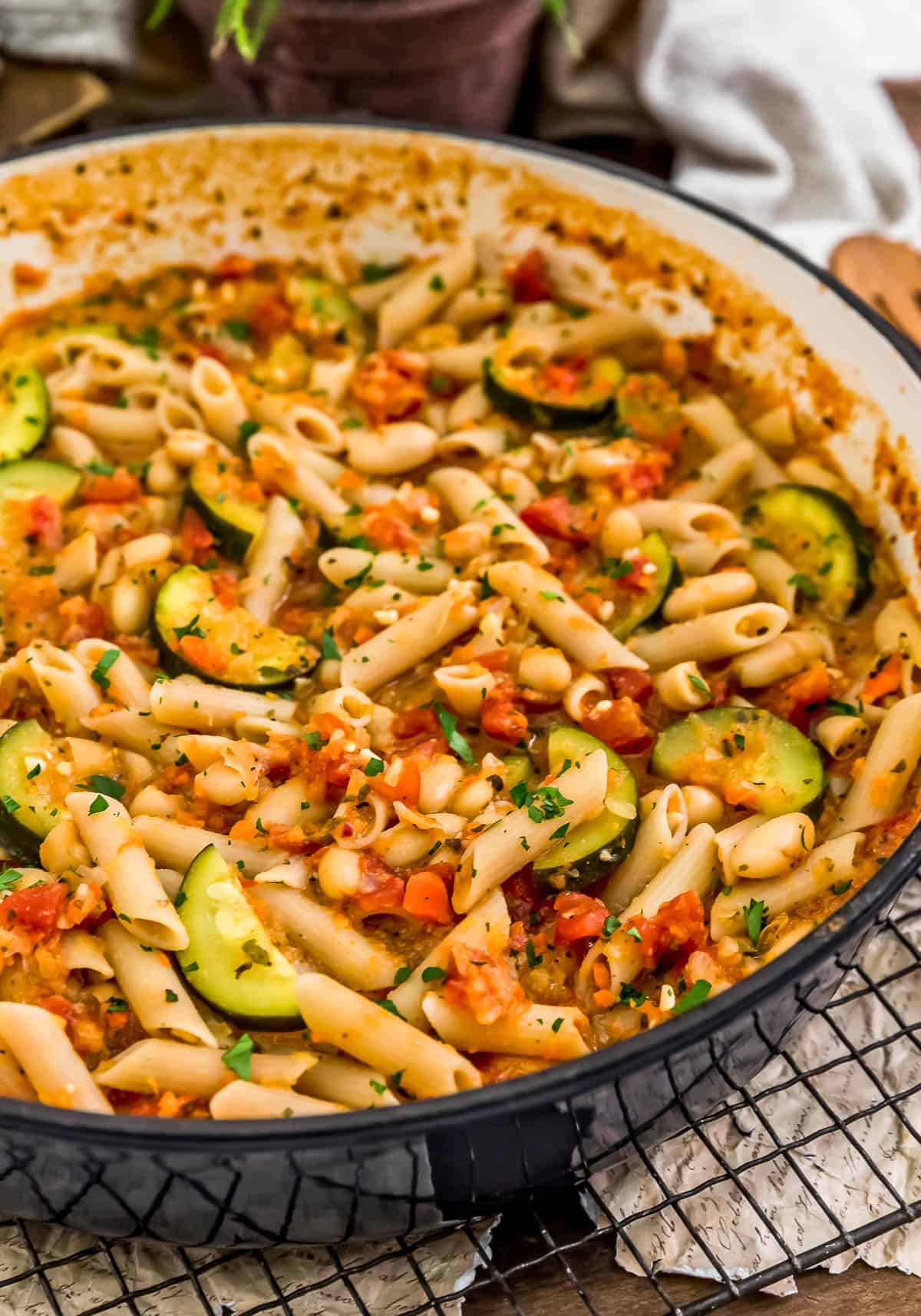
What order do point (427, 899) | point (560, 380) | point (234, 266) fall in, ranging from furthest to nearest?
point (234, 266)
point (560, 380)
point (427, 899)

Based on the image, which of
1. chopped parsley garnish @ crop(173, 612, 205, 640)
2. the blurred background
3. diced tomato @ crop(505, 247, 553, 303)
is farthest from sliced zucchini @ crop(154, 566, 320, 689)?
the blurred background

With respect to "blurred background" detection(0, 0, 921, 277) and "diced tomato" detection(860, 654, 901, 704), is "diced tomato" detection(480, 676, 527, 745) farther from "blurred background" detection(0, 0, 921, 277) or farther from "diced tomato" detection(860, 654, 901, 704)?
"blurred background" detection(0, 0, 921, 277)

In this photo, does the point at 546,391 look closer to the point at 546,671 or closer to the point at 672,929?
the point at 546,671

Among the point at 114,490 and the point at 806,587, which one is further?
the point at 114,490

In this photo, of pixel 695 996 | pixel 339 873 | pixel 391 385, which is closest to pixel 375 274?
pixel 391 385

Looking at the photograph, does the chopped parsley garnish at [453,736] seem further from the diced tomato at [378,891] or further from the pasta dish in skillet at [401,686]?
the diced tomato at [378,891]

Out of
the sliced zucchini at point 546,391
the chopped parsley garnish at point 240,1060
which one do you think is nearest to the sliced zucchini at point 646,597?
the sliced zucchini at point 546,391
